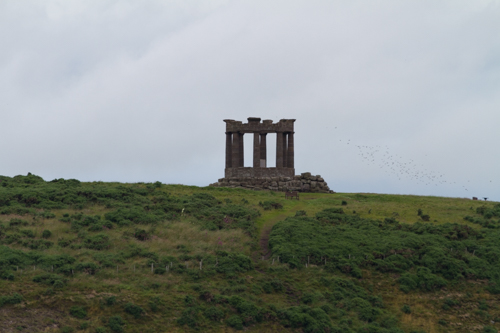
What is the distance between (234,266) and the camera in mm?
30047

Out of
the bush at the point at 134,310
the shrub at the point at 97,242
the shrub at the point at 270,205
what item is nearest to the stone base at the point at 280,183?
the shrub at the point at 270,205

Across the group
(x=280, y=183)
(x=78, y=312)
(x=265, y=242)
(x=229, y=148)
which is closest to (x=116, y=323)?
(x=78, y=312)

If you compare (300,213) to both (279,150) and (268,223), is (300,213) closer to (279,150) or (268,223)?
(268,223)

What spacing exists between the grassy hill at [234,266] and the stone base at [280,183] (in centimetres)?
1470

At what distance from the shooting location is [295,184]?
62562mm

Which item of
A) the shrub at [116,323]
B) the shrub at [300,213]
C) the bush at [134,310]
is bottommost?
the shrub at [116,323]

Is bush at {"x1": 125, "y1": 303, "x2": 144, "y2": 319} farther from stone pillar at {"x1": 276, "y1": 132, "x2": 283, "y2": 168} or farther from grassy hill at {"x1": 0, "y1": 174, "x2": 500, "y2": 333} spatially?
stone pillar at {"x1": 276, "y1": 132, "x2": 283, "y2": 168}

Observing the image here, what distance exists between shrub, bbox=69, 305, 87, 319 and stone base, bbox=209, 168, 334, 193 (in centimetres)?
3865

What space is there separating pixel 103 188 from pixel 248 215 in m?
15.2

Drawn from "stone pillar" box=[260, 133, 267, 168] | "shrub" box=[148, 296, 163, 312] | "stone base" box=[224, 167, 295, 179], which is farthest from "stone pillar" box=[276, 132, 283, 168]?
"shrub" box=[148, 296, 163, 312]

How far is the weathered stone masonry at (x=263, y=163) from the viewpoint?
204 ft

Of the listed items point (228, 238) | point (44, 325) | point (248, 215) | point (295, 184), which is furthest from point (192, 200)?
point (44, 325)

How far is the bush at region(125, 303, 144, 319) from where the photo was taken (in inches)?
928

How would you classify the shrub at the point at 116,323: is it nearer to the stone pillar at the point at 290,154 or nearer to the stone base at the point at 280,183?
the stone base at the point at 280,183
